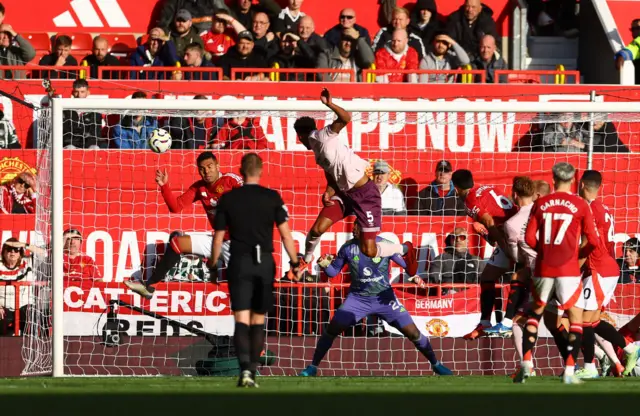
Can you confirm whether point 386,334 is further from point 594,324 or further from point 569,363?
point 569,363

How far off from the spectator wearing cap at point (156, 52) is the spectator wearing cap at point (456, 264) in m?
5.29

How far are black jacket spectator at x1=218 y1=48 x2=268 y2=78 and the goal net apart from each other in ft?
3.66

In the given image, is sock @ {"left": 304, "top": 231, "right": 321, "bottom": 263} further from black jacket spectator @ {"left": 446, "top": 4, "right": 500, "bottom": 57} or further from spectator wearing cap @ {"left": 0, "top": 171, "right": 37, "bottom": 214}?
black jacket spectator @ {"left": 446, "top": 4, "right": 500, "bottom": 57}

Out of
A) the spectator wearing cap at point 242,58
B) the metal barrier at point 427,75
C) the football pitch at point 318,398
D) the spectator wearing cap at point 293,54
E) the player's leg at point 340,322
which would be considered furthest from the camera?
the spectator wearing cap at point 293,54

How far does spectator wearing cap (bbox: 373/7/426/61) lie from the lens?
19.0 meters

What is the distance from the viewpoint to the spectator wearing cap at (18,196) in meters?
16.2

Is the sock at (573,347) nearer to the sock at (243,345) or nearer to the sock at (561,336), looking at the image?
the sock at (561,336)

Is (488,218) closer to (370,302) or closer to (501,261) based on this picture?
(501,261)

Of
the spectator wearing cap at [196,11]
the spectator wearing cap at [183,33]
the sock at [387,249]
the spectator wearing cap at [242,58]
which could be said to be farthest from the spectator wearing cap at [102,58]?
the sock at [387,249]

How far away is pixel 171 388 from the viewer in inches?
385

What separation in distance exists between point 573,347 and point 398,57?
28.7ft

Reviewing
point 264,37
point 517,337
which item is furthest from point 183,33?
point 517,337

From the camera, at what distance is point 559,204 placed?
34.7ft

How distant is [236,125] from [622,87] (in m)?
5.36
